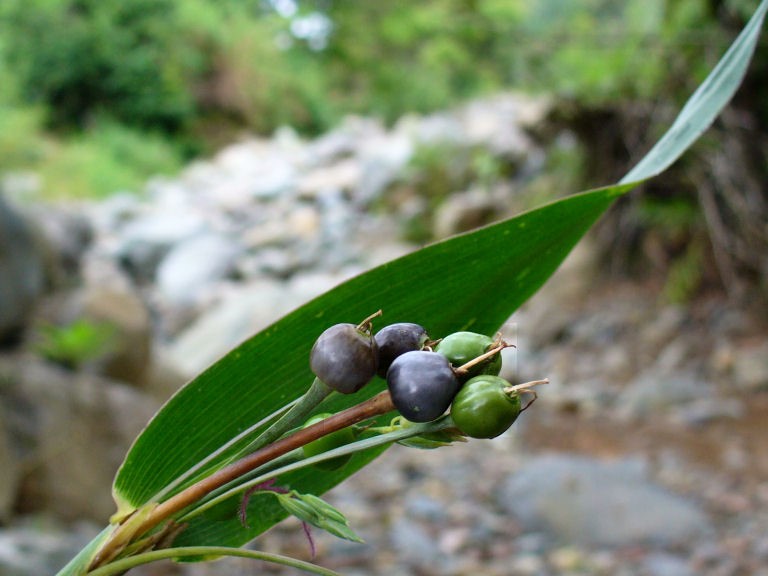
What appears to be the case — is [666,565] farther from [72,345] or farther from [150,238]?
[150,238]

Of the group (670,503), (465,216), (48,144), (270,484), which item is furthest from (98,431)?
(48,144)

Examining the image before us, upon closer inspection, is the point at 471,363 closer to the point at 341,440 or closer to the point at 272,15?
the point at 341,440

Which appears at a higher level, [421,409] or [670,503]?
[421,409]

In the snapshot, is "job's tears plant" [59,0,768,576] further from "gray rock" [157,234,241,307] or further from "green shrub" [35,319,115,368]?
"gray rock" [157,234,241,307]

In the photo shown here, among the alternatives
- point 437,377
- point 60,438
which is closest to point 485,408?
point 437,377

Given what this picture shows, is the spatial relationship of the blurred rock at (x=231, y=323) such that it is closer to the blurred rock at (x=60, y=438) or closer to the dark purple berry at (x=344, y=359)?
the blurred rock at (x=60, y=438)

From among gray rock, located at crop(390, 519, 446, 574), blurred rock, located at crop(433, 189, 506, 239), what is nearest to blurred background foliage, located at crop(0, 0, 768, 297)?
blurred rock, located at crop(433, 189, 506, 239)

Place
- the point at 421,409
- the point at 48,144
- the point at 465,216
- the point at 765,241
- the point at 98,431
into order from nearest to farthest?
1. the point at 421,409
2. the point at 98,431
3. the point at 765,241
4. the point at 465,216
5. the point at 48,144
